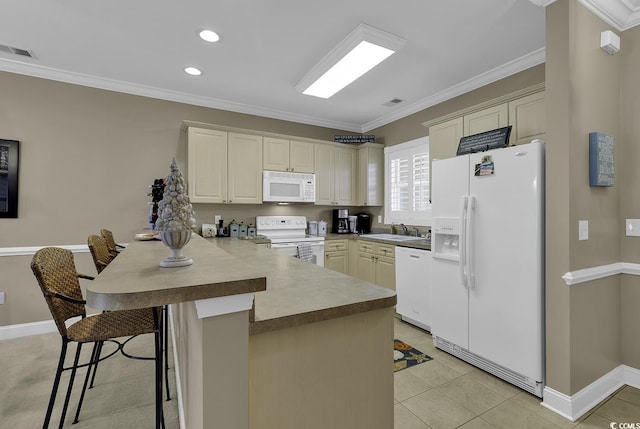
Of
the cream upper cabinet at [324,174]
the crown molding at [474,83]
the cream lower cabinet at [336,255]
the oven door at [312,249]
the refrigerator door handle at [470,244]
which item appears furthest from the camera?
the cream upper cabinet at [324,174]

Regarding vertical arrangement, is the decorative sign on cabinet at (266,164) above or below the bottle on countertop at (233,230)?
above

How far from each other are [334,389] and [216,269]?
634 millimetres

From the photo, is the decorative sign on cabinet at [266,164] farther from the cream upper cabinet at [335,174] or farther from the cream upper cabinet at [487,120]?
the cream upper cabinet at [487,120]

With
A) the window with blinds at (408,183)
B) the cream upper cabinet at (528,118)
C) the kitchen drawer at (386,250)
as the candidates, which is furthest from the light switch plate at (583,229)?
the window with blinds at (408,183)

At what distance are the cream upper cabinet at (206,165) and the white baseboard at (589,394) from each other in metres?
3.68

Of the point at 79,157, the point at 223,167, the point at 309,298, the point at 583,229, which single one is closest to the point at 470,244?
the point at 583,229

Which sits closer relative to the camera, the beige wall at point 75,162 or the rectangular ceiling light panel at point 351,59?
the rectangular ceiling light panel at point 351,59

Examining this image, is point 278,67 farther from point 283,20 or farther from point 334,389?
point 334,389

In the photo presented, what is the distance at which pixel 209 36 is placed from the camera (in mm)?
2557

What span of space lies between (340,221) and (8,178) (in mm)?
3994

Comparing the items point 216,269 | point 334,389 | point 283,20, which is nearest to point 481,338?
point 334,389

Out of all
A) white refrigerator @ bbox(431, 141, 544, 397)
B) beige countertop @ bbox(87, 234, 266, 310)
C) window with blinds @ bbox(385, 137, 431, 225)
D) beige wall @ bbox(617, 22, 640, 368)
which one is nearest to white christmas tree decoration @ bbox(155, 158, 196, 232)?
beige countertop @ bbox(87, 234, 266, 310)

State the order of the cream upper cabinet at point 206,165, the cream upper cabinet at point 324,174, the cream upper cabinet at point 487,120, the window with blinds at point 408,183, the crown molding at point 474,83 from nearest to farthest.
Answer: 1. the cream upper cabinet at point 487,120
2. the crown molding at point 474,83
3. the cream upper cabinet at point 206,165
4. the window with blinds at point 408,183
5. the cream upper cabinet at point 324,174

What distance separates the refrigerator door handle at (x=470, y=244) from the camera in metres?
2.40
